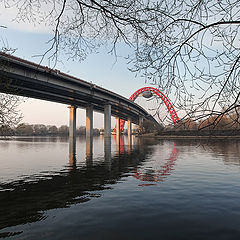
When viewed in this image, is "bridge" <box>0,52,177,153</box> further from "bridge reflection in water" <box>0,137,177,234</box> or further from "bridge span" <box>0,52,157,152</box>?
"bridge reflection in water" <box>0,137,177,234</box>

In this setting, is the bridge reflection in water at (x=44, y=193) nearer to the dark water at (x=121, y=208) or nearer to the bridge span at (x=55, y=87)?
the dark water at (x=121, y=208)

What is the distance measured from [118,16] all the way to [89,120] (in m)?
76.1

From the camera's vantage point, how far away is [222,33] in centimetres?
494

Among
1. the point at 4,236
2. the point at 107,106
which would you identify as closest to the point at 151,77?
the point at 4,236

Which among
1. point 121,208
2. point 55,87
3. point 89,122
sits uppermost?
point 55,87

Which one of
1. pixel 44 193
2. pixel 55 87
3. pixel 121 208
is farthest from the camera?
pixel 55 87

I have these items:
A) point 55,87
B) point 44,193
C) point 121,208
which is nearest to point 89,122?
point 55,87

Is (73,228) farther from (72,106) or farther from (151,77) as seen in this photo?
(72,106)

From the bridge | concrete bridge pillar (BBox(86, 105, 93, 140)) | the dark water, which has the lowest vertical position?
the dark water

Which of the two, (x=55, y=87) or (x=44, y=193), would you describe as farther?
(x=55, y=87)

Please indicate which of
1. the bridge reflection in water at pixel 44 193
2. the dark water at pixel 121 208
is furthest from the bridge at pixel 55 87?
the dark water at pixel 121 208

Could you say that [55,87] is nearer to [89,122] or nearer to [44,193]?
[89,122]

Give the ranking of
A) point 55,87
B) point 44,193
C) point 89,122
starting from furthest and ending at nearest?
point 89,122 → point 55,87 → point 44,193

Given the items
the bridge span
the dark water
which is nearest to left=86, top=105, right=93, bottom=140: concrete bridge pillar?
the bridge span
